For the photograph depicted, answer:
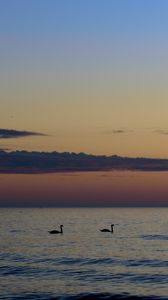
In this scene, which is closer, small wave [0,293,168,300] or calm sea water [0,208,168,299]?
small wave [0,293,168,300]

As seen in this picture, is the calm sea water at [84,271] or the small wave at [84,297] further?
the calm sea water at [84,271]

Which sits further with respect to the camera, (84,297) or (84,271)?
(84,271)

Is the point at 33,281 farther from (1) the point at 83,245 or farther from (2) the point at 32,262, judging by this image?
(1) the point at 83,245

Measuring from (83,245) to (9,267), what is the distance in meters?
26.8

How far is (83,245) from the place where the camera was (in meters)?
85.2

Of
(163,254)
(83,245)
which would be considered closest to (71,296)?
(163,254)

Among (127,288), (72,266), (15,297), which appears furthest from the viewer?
(72,266)

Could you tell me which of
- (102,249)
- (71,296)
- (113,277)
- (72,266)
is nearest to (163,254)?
(102,249)

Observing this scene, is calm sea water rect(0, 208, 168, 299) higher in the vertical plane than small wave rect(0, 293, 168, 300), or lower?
higher

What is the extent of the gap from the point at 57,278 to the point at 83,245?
1274 inches

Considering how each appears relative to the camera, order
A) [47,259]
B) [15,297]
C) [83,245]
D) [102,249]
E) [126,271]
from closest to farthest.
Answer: [15,297] < [126,271] < [47,259] < [102,249] < [83,245]

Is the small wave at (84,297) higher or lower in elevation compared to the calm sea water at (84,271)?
lower

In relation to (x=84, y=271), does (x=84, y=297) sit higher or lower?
lower

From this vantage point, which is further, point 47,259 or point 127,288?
point 47,259
